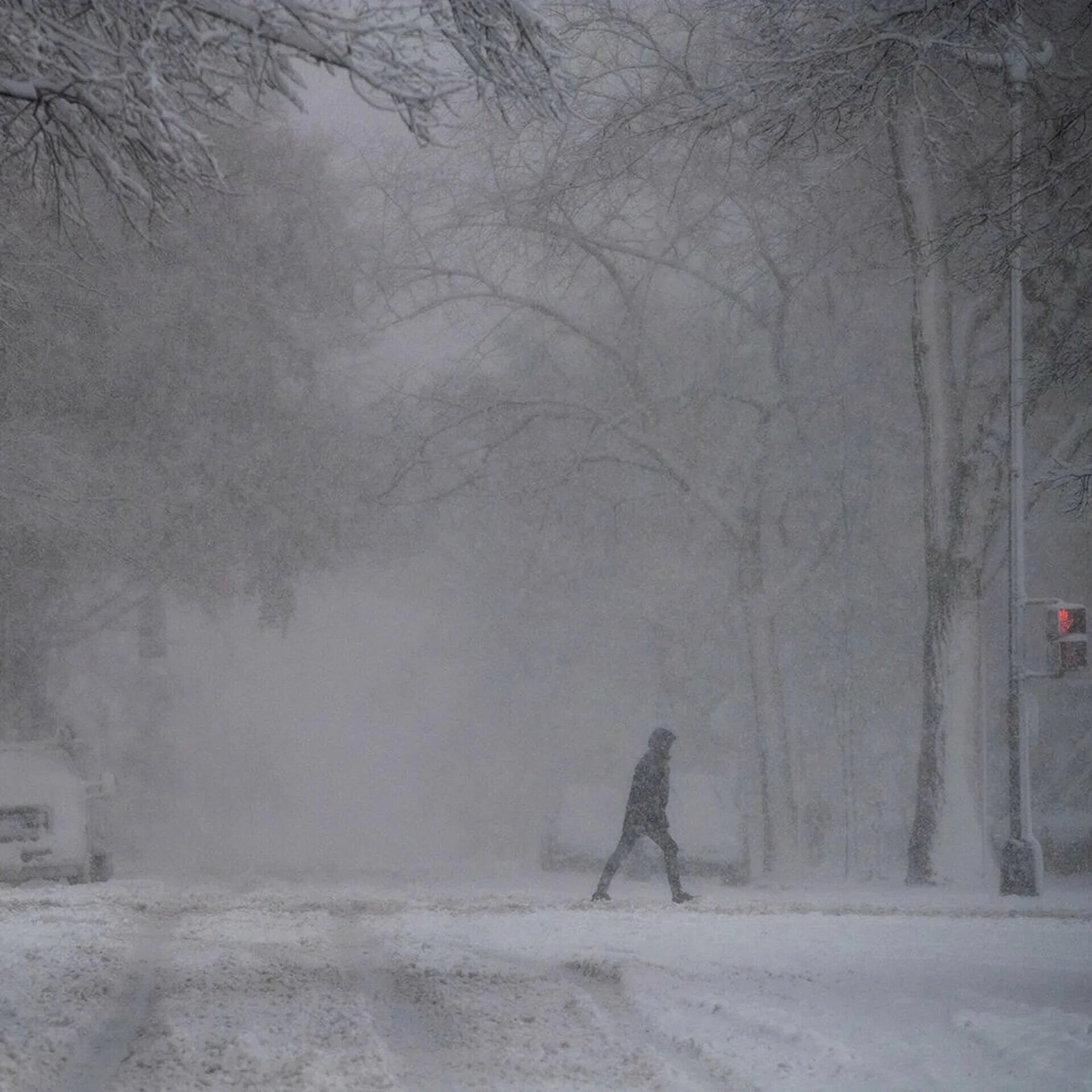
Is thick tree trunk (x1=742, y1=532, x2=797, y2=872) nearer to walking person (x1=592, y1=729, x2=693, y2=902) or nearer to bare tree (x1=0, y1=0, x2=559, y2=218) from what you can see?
walking person (x1=592, y1=729, x2=693, y2=902)

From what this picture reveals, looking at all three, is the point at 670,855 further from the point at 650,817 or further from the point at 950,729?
the point at 950,729

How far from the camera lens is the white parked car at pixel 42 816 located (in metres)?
16.4

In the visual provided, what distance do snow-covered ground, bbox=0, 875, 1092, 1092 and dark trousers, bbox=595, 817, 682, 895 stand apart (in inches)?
58.7

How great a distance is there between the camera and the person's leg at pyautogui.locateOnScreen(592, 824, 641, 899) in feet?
47.2

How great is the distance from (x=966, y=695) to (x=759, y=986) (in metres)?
10.0

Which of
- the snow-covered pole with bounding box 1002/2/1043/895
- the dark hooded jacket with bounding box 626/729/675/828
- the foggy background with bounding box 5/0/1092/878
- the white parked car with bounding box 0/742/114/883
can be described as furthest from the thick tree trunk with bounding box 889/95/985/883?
the white parked car with bounding box 0/742/114/883

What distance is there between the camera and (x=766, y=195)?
20.0 meters

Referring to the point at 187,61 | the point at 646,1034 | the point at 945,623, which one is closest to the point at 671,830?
the point at 945,623

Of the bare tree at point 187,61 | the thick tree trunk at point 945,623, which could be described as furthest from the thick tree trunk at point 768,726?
the bare tree at point 187,61

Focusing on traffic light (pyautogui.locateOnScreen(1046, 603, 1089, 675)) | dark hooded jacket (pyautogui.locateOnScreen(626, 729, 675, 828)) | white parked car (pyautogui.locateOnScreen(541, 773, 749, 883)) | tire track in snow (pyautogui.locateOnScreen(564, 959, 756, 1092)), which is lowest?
white parked car (pyautogui.locateOnScreen(541, 773, 749, 883))

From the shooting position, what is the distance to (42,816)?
16.6 meters

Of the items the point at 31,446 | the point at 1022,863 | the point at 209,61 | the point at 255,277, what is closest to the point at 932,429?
the point at 1022,863

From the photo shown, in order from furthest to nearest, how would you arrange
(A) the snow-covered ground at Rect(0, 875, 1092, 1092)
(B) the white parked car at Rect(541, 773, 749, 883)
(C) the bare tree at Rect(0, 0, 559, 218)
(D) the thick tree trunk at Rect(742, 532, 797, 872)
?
(D) the thick tree trunk at Rect(742, 532, 797, 872)
(B) the white parked car at Rect(541, 773, 749, 883)
(A) the snow-covered ground at Rect(0, 875, 1092, 1092)
(C) the bare tree at Rect(0, 0, 559, 218)

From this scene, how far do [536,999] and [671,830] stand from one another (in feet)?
37.7
